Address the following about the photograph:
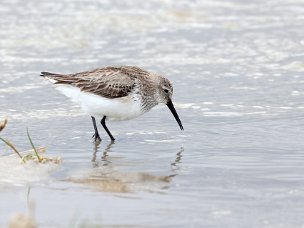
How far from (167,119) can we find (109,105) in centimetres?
116

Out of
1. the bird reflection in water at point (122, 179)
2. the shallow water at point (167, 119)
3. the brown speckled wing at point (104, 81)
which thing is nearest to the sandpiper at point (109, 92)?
the brown speckled wing at point (104, 81)

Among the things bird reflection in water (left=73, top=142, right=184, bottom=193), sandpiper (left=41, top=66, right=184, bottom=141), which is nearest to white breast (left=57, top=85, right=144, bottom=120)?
sandpiper (left=41, top=66, right=184, bottom=141)

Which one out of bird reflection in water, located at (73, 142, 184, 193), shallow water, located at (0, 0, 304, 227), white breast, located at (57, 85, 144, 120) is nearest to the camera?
shallow water, located at (0, 0, 304, 227)

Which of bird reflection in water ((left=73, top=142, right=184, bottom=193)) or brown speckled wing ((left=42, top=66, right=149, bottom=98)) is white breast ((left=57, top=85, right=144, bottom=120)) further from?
bird reflection in water ((left=73, top=142, right=184, bottom=193))

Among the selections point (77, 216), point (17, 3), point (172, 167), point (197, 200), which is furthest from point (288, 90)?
point (17, 3)

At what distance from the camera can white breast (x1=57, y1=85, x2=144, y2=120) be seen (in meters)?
8.91

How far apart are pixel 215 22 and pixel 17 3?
12.1ft

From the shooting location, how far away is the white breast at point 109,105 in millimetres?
8906

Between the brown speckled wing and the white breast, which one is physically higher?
the brown speckled wing

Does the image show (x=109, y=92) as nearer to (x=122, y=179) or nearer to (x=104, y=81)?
(x=104, y=81)

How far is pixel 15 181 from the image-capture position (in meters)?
7.01

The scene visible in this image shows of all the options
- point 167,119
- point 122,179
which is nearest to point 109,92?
point 167,119

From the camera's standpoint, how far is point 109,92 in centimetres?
897

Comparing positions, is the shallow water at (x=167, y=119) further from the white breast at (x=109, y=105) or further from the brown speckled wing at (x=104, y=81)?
the brown speckled wing at (x=104, y=81)
